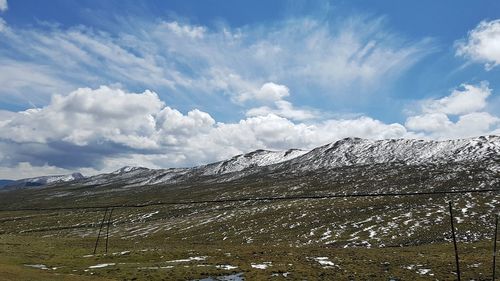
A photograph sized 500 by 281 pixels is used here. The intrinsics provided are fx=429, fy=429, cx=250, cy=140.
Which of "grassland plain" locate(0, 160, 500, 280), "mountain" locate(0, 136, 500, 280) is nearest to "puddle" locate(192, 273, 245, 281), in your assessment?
"grassland plain" locate(0, 160, 500, 280)

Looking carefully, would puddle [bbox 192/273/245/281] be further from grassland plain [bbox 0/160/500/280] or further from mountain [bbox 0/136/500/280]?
mountain [bbox 0/136/500/280]

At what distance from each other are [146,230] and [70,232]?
31.6 m

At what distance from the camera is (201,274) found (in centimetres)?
5481

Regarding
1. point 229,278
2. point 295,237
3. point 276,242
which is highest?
point 229,278

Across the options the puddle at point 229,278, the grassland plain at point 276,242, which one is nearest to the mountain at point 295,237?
the grassland plain at point 276,242

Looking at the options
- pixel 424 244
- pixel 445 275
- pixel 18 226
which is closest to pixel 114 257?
pixel 445 275

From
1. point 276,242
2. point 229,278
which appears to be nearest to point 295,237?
point 276,242

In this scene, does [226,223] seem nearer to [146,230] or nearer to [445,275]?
[146,230]

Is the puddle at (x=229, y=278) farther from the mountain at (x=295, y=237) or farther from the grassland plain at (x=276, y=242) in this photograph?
the mountain at (x=295, y=237)

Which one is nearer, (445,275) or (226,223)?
(445,275)

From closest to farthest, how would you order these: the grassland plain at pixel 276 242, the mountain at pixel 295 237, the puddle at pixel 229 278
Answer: the puddle at pixel 229 278 < the grassland plain at pixel 276 242 < the mountain at pixel 295 237

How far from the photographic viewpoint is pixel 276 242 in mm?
114438

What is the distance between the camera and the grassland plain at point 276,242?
56.4 meters

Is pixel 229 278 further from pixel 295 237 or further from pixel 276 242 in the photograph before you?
pixel 295 237
